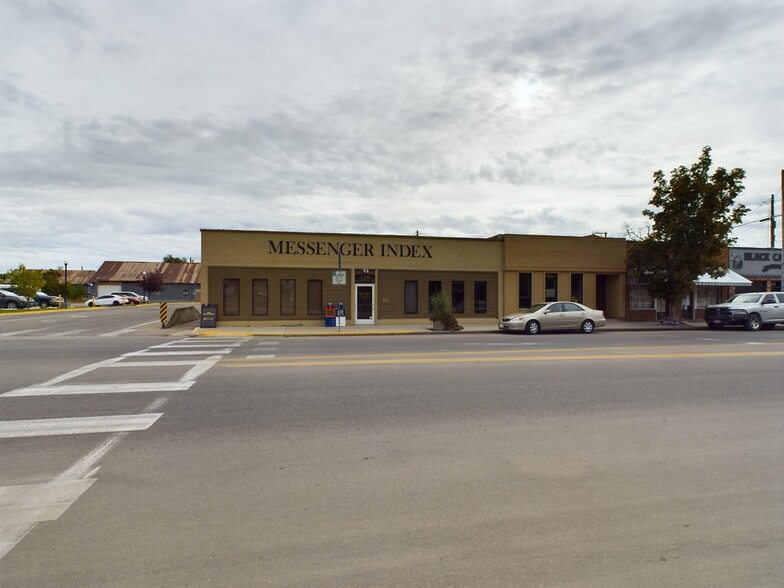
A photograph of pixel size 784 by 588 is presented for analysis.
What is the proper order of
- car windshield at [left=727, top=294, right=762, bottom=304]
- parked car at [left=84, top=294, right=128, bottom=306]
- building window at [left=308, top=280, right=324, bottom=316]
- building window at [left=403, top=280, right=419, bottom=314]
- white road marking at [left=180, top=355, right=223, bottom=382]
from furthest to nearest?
parked car at [left=84, top=294, right=128, bottom=306] < building window at [left=403, top=280, right=419, bottom=314] < building window at [left=308, top=280, right=324, bottom=316] < car windshield at [left=727, top=294, right=762, bottom=304] < white road marking at [left=180, top=355, right=223, bottom=382]

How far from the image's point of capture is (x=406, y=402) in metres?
7.74

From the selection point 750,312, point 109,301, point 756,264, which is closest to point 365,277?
point 750,312

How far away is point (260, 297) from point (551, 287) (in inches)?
634

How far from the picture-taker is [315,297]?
25.9 metres

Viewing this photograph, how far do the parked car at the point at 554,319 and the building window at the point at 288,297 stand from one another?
34.0 feet

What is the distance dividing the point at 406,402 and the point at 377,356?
207 inches

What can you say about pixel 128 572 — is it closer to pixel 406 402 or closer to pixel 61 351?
pixel 406 402

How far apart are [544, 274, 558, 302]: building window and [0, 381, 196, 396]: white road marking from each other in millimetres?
23397

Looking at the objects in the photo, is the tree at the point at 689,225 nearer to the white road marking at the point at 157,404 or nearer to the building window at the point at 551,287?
the building window at the point at 551,287

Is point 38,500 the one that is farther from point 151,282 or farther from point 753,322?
point 151,282

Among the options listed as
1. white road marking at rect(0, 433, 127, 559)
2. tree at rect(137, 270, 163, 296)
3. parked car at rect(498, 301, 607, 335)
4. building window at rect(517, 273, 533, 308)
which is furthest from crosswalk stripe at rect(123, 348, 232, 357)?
tree at rect(137, 270, 163, 296)

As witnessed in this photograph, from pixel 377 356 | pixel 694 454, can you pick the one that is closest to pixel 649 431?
pixel 694 454

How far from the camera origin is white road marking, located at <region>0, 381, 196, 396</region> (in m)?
8.34

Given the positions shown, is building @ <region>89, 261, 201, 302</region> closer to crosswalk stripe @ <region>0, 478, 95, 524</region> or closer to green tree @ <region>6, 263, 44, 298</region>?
green tree @ <region>6, 263, 44, 298</region>
